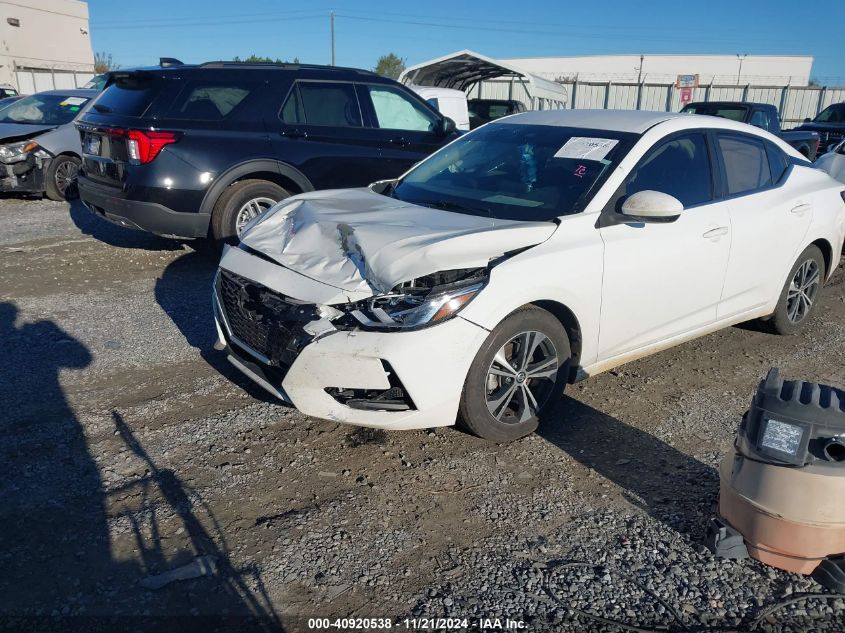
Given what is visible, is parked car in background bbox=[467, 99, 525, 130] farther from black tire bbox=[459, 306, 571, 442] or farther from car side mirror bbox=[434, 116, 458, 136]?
black tire bbox=[459, 306, 571, 442]

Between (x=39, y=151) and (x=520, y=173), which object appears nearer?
(x=520, y=173)

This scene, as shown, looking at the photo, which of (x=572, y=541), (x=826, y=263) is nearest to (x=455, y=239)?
(x=572, y=541)

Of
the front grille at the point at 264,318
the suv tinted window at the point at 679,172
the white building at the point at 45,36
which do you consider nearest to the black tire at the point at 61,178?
the front grille at the point at 264,318

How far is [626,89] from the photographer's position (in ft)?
91.2

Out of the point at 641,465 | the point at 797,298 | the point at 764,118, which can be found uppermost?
the point at 764,118

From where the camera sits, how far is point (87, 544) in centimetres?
286

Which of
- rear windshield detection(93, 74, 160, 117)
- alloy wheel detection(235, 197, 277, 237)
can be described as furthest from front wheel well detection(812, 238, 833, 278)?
rear windshield detection(93, 74, 160, 117)

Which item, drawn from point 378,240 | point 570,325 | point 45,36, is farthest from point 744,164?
point 45,36

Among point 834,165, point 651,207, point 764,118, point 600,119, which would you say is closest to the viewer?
point 651,207

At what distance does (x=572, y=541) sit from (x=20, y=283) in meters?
5.77

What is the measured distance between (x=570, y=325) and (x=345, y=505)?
159 cm

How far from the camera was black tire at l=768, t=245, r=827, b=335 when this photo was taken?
5.37 m

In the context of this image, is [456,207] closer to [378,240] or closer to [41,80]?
[378,240]

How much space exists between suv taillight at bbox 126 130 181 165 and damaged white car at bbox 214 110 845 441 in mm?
2532
